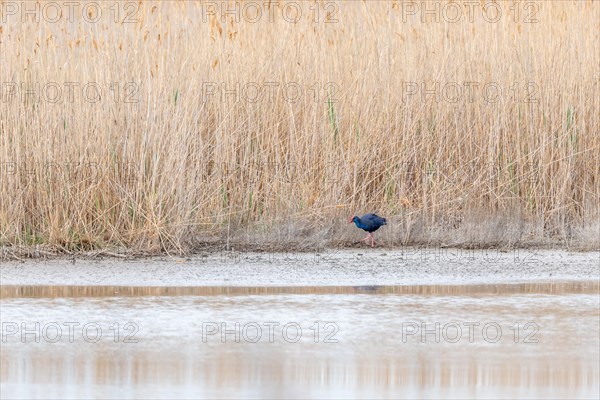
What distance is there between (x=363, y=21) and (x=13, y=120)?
10.1ft

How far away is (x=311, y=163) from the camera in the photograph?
882 cm

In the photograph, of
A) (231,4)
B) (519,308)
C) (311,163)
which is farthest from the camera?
(231,4)

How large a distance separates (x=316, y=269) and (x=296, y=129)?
1.57 metres

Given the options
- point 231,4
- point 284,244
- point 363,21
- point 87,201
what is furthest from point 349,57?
point 87,201

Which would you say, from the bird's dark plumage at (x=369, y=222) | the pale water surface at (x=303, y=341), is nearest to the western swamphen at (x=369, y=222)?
the bird's dark plumage at (x=369, y=222)

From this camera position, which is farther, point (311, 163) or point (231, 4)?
point (231, 4)

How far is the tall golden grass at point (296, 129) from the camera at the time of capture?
26.6ft

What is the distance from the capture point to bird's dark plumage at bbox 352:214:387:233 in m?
8.27

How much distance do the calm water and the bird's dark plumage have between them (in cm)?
118

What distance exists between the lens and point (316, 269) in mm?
7727

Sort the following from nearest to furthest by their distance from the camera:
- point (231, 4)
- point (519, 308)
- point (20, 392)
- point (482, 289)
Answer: point (20, 392), point (519, 308), point (482, 289), point (231, 4)

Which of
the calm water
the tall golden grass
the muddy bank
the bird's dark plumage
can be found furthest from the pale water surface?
the tall golden grass

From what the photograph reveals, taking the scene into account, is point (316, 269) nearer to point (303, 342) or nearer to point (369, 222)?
point (369, 222)

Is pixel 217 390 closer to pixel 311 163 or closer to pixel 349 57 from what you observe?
pixel 311 163
